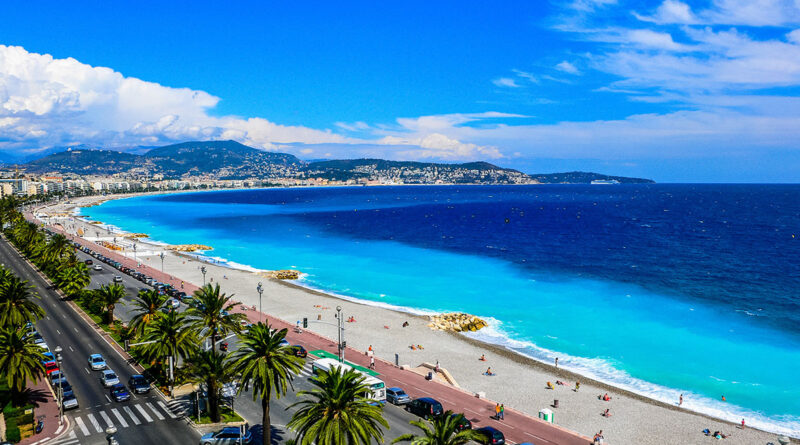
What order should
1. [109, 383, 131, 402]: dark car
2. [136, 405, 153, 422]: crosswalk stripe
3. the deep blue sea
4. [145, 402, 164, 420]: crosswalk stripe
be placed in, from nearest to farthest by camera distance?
[136, 405, 153, 422]: crosswalk stripe
[145, 402, 164, 420]: crosswalk stripe
[109, 383, 131, 402]: dark car
the deep blue sea

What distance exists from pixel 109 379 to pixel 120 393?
9.48ft

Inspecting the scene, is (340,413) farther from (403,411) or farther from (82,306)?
(82,306)

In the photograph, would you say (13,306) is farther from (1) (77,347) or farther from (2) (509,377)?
(2) (509,377)

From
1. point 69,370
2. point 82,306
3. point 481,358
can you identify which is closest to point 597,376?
point 481,358

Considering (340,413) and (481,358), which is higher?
(340,413)

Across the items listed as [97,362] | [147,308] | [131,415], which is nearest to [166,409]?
[131,415]

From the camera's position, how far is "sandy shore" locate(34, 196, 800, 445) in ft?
123

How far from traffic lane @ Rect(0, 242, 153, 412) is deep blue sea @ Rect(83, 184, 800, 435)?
37.7m

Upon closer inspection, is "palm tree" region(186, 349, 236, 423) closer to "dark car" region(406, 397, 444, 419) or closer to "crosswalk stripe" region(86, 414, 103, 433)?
"crosswalk stripe" region(86, 414, 103, 433)

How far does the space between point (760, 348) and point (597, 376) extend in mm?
21982

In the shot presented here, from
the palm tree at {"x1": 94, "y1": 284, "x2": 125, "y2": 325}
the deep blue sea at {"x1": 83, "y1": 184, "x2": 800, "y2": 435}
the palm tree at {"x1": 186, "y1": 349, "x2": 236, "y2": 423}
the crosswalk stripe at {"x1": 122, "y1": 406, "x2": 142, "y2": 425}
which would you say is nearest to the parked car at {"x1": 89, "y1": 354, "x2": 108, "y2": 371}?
the crosswalk stripe at {"x1": 122, "y1": 406, "x2": 142, "y2": 425}

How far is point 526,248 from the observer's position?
126 m

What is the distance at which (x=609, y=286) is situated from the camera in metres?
85.3

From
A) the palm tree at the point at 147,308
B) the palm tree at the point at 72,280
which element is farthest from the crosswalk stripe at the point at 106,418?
the palm tree at the point at 72,280
